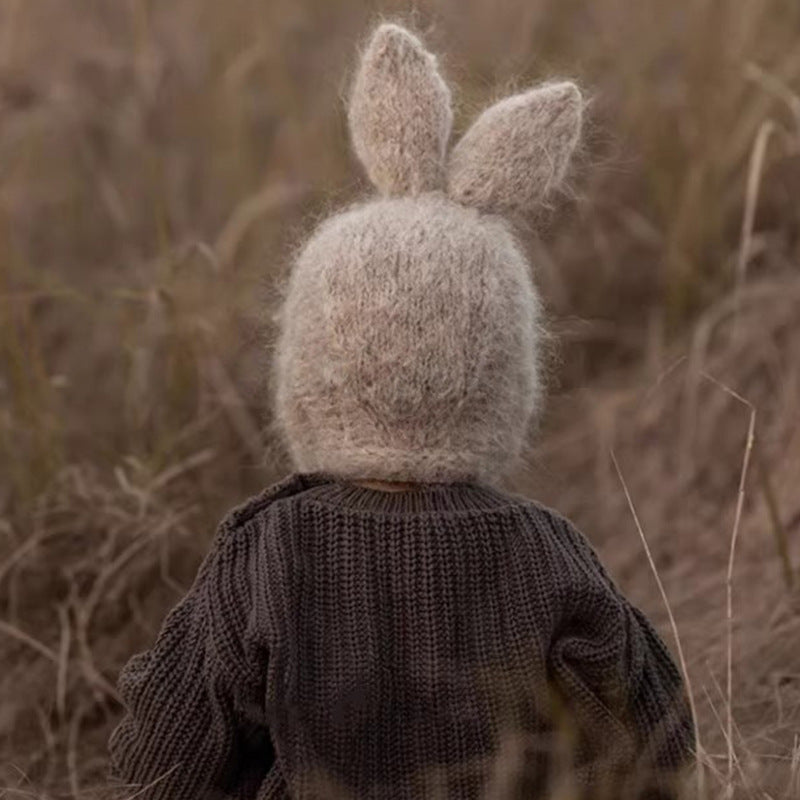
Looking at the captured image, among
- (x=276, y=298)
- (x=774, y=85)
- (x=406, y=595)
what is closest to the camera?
(x=406, y=595)

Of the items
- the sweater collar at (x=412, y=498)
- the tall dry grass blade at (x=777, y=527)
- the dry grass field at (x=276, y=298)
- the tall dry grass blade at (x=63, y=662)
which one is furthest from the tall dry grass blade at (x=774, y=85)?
the tall dry grass blade at (x=63, y=662)

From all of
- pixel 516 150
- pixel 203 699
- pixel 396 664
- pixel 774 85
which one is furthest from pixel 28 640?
pixel 774 85

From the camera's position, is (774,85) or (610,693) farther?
(774,85)

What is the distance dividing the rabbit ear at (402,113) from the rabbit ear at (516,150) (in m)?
0.03

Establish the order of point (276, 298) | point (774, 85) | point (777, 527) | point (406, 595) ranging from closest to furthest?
point (406, 595), point (276, 298), point (777, 527), point (774, 85)

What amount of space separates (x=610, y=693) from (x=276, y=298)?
1.84ft

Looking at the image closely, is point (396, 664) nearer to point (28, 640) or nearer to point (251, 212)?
point (28, 640)

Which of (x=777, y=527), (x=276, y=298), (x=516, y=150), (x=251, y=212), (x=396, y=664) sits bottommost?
(x=777, y=527)

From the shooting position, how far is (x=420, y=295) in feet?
Answer: 4.86

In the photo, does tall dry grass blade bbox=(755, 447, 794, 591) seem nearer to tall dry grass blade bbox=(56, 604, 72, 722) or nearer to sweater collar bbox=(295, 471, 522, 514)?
sweater collar bbox=(295, 471, 522, 514)

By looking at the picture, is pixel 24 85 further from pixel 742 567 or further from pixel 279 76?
pixel 742 567

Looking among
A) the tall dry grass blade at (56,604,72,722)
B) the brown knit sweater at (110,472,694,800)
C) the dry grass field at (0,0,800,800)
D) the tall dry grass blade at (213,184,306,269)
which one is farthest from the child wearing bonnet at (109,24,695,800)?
the tall dry grass blade at (213,184,306,269)

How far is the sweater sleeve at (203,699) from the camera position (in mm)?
1470

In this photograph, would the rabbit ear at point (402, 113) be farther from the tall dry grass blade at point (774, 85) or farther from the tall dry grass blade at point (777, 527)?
the tall dry grass blade at point (774, 85)
